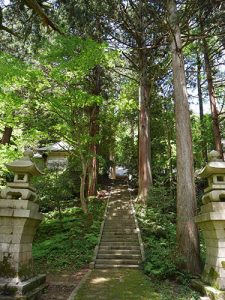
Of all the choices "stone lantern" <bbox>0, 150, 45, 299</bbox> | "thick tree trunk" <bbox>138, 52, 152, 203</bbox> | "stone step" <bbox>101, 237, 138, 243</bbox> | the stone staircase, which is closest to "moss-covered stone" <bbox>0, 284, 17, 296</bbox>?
"stone lantern" <bbox>0, 150, 45, 299</bbox>

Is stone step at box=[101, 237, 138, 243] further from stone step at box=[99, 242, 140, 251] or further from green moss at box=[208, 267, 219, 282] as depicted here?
green moss at box=[208, 267, 219, 282]

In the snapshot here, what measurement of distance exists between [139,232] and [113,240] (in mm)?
1390

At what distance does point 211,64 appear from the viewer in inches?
742

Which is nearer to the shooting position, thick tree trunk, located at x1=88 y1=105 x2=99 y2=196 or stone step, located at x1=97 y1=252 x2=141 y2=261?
stone step, located at x1=97 y1=252 x2=141 y2=261

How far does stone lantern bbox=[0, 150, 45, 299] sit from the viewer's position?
276 inches

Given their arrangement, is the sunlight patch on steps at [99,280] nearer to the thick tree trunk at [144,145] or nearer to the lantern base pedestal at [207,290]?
the lantern base pedestal at [207,290]

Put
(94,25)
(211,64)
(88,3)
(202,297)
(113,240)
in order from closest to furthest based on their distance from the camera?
(202,297) < (88,3) < (113,240) < (94,25) < (211,64)

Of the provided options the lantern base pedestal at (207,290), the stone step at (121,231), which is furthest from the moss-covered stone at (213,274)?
the stone step at (121,231)

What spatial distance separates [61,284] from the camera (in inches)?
356

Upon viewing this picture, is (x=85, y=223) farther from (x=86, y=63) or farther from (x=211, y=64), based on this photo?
(x=211, y=64)

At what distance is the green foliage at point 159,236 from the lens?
29.7 ft

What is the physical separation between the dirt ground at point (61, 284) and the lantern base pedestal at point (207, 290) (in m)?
3.40

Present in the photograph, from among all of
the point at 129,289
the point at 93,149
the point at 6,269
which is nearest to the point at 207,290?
the point at 129,289

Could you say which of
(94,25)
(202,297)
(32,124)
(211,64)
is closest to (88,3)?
(94,25)
